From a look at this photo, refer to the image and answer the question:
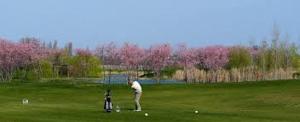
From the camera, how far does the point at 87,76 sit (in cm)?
11381

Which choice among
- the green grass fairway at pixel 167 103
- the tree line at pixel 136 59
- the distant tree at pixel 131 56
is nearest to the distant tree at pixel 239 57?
the tree line at pixel 136 59

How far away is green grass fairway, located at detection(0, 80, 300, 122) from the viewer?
28.9 meters

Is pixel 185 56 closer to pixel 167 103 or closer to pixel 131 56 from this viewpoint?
pixel 131 56

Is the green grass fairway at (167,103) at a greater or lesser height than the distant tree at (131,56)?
lesser

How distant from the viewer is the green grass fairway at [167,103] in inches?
1139

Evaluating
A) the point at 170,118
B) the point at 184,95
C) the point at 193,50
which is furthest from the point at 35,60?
the point at 170,118

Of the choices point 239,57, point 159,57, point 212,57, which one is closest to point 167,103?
point 239,57

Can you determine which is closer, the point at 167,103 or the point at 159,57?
the point at 167,103

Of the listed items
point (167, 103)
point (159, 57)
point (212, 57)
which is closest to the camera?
point (167, 103)

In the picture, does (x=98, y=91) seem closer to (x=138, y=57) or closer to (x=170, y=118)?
(x=170, y=118)

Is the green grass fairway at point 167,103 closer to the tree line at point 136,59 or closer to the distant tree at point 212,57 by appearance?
the tree line at point 136,59

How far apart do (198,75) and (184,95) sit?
27.0m

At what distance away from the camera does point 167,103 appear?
147 ft

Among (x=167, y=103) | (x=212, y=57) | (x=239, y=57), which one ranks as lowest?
(x=167, y=103)
